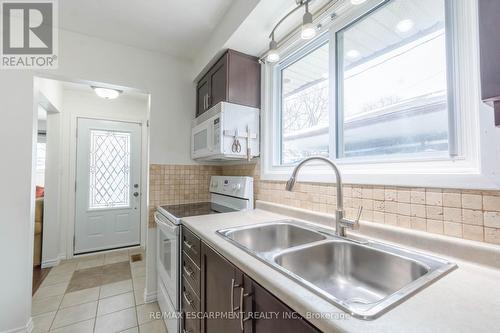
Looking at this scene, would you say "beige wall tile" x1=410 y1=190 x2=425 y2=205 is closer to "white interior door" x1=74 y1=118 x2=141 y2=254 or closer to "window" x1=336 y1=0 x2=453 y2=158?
"window" x1=336 y1=0 x2=453 y2=158

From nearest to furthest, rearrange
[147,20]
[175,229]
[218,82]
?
[175,229]
[147,20]
[218,82]

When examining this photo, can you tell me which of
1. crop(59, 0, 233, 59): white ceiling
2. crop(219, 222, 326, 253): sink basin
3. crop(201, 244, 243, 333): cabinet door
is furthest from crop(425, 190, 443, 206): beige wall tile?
crop(59, 0, 233, 59): white ceiling

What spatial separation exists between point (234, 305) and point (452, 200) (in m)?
0.97

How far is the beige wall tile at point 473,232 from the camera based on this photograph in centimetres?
78

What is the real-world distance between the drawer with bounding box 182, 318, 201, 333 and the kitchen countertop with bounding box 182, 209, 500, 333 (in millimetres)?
727

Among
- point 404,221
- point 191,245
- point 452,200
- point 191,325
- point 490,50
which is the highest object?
point 490,50

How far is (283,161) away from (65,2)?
6.76 ft

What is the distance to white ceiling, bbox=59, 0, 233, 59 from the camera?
5.29 ft

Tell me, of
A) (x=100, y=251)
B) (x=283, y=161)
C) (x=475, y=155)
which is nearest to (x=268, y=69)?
(x=283, y=161)

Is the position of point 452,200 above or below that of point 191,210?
above

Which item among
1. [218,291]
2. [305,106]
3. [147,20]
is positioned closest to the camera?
[218,291]

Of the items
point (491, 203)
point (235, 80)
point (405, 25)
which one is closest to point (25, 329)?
point (235, 80)

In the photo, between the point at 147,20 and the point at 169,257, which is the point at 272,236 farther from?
the point at 147,20

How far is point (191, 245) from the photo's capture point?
4.49 feet
